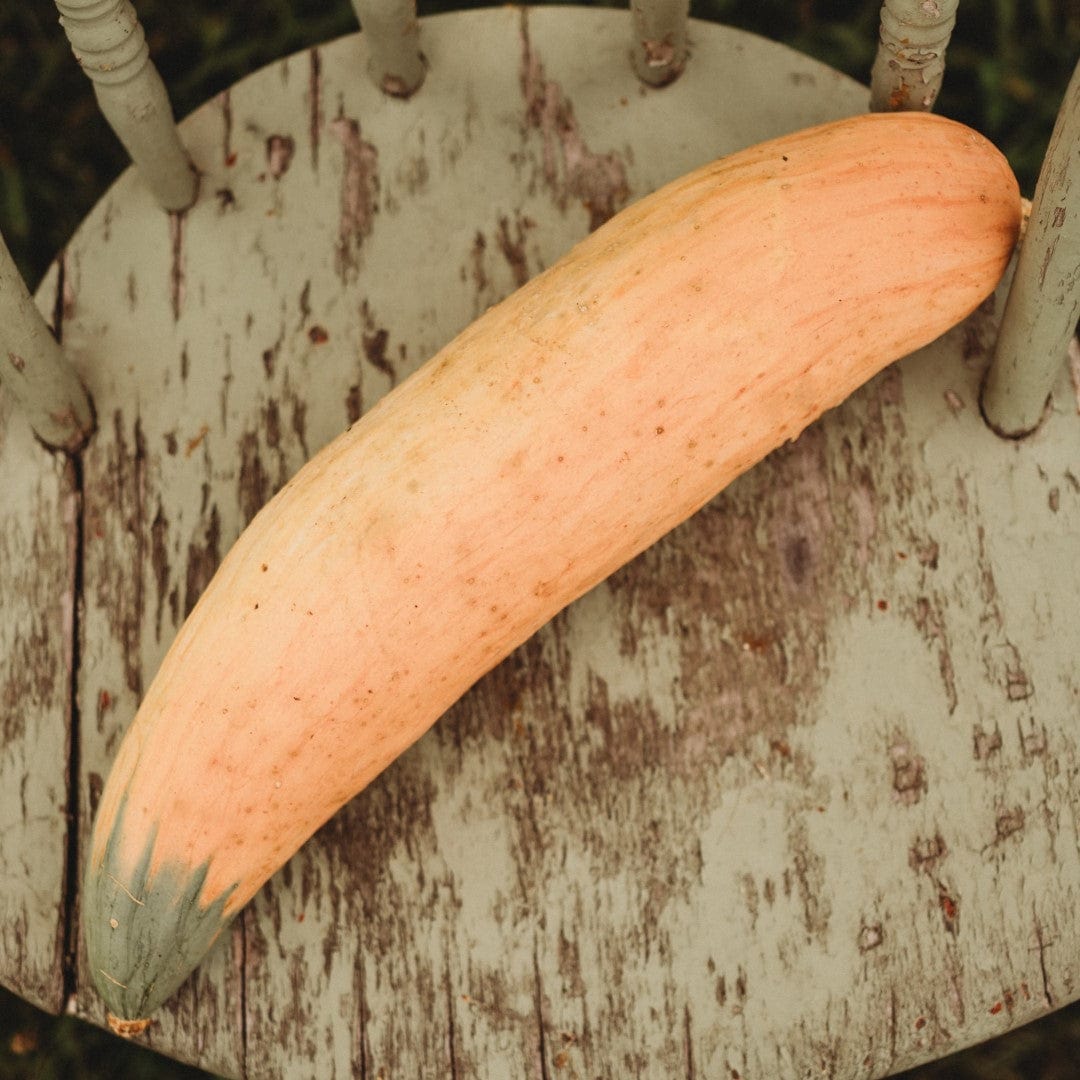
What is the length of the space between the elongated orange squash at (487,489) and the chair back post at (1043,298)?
6 centimetres

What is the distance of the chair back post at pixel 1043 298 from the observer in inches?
30.6

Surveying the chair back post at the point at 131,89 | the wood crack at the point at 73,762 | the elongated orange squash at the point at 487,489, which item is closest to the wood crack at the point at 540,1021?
the elongated orange squash at the point at 487,489

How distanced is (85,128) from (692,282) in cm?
122

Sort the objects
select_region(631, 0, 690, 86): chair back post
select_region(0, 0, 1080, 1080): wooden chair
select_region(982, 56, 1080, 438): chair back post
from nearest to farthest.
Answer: select_region(982, 56, 1080, 438): chair back post < select_region(0, 0, 1080, 1080): wooden chair < select_region(631, 0, 690, 86): chair back post

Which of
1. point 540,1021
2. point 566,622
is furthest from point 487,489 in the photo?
point 540,1021

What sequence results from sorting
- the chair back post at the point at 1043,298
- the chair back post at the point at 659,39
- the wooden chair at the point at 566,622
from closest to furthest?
the chair back post at the point at 1043,298
the wooden chair at the point at 566,622
the chair back post at the point at 659,39

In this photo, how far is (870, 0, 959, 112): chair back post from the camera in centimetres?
88

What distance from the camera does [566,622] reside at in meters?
0.96

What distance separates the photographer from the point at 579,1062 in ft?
2.86

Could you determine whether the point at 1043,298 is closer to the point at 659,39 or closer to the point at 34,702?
the point at 659,39

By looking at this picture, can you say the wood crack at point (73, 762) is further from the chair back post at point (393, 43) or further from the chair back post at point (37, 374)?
the chair back post at point (393, 43)

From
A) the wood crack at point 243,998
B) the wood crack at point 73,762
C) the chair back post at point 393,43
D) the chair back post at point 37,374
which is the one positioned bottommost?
the wood crack at point 243,998

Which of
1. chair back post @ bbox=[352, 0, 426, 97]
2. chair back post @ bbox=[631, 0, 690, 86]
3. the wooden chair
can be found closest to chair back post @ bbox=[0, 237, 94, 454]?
the wooden chair

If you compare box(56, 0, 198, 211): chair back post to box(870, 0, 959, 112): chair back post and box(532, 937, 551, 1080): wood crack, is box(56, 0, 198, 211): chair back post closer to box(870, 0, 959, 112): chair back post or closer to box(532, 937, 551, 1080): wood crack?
box(870, 0, 959, 112): chair back post
